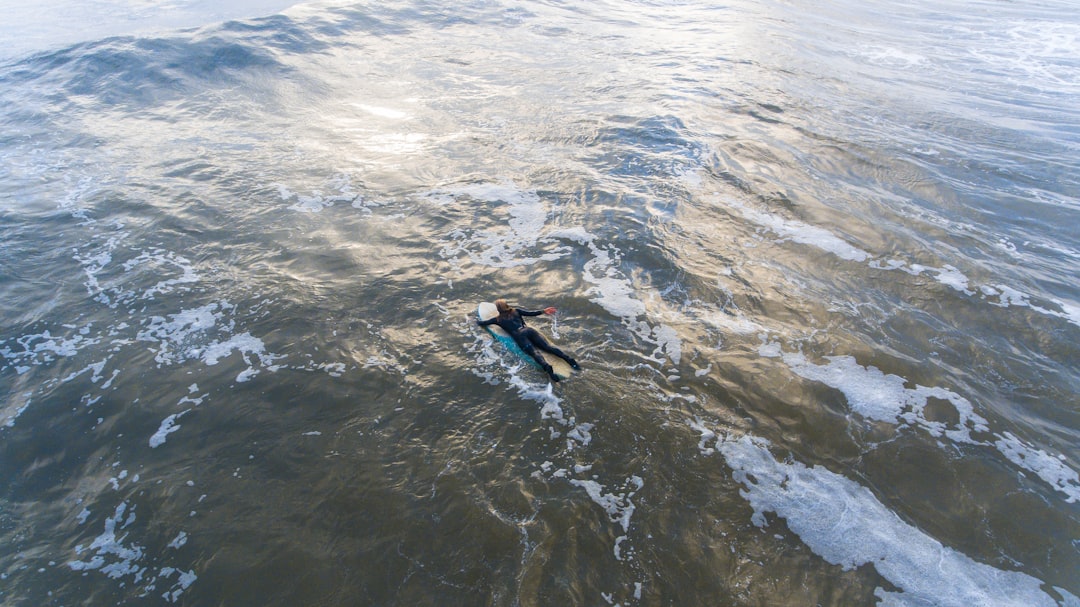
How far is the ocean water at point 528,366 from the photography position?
5.53 meters

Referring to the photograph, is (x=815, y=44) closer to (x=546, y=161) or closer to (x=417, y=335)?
(x=546, y=161)

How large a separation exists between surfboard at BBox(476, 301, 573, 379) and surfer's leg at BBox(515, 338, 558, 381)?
58mm

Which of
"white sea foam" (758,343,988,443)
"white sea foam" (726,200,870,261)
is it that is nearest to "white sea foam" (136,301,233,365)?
"white sea foam" (758,343,988,443)

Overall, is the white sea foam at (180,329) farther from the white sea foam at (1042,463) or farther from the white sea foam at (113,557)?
the white sea foam at (1042,463)

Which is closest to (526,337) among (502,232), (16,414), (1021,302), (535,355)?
(535,355)

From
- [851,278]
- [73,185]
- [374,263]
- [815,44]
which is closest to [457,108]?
[374,263]

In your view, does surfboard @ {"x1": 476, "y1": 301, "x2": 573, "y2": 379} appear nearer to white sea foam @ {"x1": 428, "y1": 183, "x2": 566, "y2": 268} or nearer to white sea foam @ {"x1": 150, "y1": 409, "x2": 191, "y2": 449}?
white sea foam @ {"x1": 428, "y1": 183, "x2": 566, "y2": 268}

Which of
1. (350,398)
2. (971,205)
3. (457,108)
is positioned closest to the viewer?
(350,398)

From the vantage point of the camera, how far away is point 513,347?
799 cm

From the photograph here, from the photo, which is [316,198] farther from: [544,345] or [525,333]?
[544,345]

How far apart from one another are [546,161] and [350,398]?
9.16 metres

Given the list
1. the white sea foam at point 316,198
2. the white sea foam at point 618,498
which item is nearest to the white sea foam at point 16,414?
the white sea foam at point 316,198

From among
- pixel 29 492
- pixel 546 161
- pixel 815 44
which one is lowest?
pixel 29 492

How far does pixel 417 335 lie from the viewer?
8445 mm
